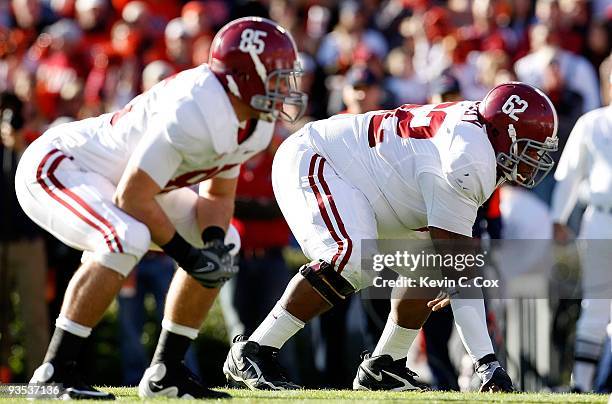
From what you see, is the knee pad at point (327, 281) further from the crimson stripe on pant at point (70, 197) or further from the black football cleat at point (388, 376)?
the crimson stripe on pant at point (70, 197)

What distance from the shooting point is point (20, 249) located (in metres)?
9.16

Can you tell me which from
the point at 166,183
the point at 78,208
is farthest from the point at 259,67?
the point at 78,208

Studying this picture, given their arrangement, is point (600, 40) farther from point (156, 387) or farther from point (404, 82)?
point (156, 387)

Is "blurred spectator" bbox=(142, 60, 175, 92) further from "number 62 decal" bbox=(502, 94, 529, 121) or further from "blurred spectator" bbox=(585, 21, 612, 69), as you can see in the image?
"blurred spectator" bbox=(585, 21, 612, 69)

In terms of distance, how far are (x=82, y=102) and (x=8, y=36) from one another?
7.20 ft

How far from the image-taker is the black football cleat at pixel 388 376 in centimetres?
682

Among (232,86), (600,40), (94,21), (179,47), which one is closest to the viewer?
(232,86)

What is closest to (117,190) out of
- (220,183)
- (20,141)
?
(220,183)

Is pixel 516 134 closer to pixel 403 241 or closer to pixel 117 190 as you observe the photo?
pixel 403 241

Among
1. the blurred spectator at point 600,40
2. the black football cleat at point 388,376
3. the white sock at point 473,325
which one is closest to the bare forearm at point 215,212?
the white sock at point 473,325

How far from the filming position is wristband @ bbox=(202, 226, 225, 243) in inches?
222

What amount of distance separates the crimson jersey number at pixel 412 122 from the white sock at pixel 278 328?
1.08 m

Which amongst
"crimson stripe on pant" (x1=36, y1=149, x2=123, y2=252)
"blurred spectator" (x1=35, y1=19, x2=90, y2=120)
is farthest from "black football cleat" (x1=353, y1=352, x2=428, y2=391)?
"blurred spectator" (x1=35, y1=19, x2=90, y2=120)

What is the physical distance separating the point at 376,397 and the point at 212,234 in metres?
1.21
